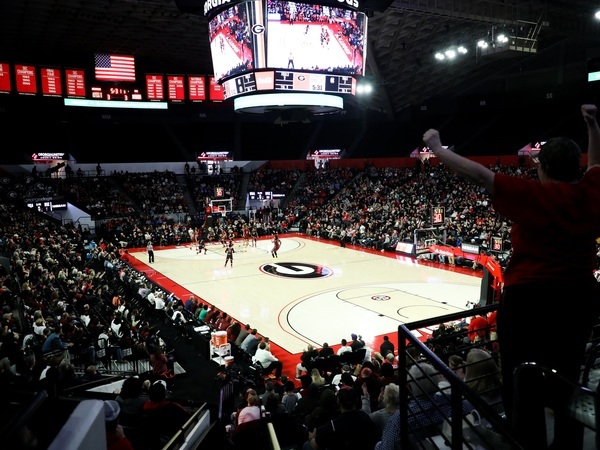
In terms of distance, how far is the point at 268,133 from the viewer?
47.0m

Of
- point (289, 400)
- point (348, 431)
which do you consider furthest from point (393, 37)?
point (348, 431)

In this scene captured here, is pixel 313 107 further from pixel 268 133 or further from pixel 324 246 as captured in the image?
pixel 268 133

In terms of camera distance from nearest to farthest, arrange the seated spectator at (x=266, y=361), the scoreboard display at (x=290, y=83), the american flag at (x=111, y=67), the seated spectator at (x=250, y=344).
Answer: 1. the seated spectator at (x=266, y=361)
2. the seated spectator at (x=250, y=344)
3. the scoreboard display at (x=290, y=83)
4. the american flag at (x=111, y=67)

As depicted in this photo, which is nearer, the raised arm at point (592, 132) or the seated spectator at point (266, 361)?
the raised arm at point (592, 132)

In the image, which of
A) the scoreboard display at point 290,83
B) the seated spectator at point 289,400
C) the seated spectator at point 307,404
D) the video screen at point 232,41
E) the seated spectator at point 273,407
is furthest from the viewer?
the scoreboard display at point 290,83

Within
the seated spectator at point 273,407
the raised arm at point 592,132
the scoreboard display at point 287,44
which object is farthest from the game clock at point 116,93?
the raised arm at point 592,132

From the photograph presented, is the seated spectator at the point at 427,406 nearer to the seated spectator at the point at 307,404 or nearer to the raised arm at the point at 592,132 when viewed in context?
the raised arm at the point at 592,132

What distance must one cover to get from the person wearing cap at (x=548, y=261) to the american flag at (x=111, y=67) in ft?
110

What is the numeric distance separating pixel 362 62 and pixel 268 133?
29.6m

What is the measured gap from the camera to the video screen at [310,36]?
15.8 metres

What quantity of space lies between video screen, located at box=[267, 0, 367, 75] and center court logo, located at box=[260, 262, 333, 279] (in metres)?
9.87

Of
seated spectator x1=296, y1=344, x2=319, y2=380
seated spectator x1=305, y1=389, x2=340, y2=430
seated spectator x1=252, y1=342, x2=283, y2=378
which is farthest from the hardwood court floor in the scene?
seated spectator x1=305, y1=389, x2=340, y2=430

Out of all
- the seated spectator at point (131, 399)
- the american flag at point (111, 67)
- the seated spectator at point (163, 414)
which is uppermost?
the american flag at point (111, 67)

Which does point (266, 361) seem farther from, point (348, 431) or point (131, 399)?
point (348, 431)
